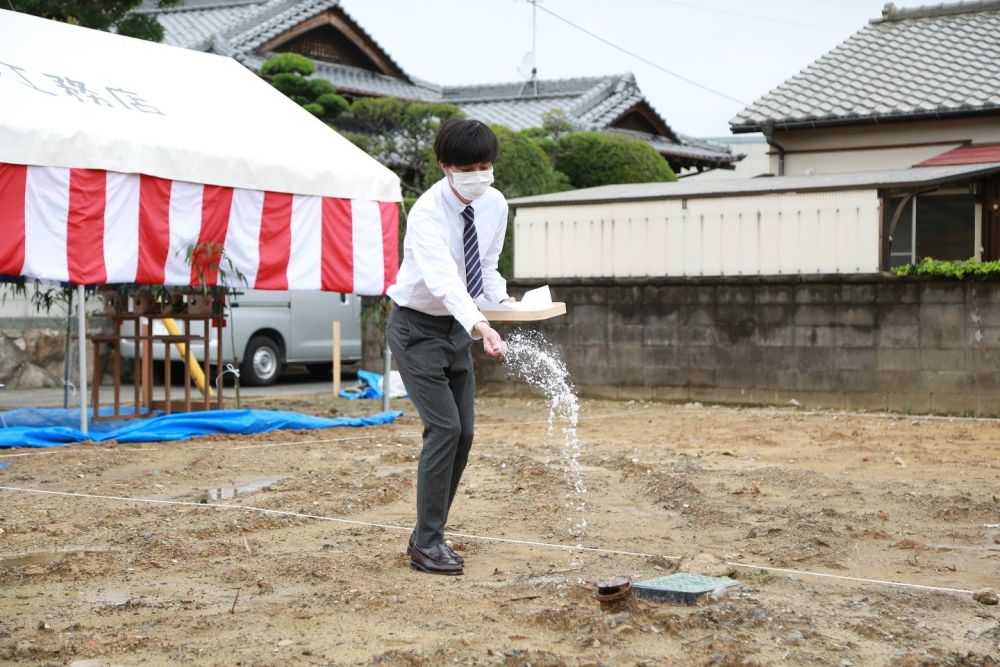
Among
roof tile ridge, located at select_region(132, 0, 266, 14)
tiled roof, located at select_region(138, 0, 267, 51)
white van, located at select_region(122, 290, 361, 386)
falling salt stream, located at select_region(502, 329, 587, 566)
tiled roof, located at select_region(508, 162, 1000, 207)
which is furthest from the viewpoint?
roof tile ridge, located at select_region(132, 0, 266, 14)

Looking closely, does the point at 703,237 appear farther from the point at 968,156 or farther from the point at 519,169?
the point at 519,169

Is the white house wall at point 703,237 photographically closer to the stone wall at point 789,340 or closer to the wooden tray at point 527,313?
the stone wall at point 789,340

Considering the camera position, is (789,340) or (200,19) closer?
(789,340)

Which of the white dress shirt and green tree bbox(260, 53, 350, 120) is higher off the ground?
green tree bbox(260, 53, 350, 120)

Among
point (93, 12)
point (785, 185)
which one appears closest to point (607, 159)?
point (785, 185)

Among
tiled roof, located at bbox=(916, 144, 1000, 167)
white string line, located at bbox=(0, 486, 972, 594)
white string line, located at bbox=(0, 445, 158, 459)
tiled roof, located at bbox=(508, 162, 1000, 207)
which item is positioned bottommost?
white string line, located at bbox=(0, 445, 158, 459)

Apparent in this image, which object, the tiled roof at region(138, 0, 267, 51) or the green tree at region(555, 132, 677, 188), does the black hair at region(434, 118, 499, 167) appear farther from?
the tiled roof at region(138, 0, 267, 51)

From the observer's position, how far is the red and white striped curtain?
7.80 metres

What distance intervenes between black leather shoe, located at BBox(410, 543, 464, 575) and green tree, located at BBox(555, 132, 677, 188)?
1336 cm

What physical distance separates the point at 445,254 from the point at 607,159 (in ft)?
44.2

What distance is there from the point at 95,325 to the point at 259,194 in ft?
22.5

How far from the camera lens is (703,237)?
1102 cm

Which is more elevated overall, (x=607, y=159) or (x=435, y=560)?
(x=607, y=159)

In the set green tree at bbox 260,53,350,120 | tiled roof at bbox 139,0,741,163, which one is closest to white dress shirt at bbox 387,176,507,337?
green tree at bbox 260,53,350,120
